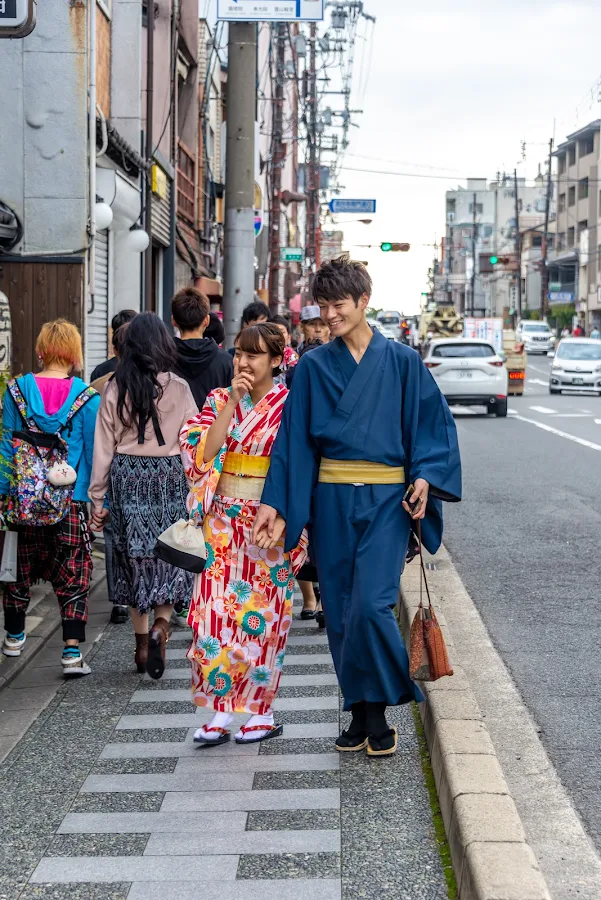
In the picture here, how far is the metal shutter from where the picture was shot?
1266cm

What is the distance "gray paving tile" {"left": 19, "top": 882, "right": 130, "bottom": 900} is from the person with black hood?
12.5ft

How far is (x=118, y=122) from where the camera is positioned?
1424cm

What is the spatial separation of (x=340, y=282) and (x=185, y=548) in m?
1.25

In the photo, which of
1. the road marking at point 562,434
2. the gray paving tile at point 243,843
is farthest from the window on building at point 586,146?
the gray paving tile at point 243,843

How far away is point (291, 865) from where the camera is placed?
3.71 metres

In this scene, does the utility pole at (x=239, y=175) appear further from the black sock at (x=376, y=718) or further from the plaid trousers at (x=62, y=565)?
the black sock at (x=376, y=718)

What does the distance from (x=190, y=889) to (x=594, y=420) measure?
21.5 metres

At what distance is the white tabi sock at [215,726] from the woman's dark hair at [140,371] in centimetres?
163

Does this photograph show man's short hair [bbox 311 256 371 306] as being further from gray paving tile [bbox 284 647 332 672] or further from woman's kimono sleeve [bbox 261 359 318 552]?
gray paving tile [bbox 284 647 332 672]

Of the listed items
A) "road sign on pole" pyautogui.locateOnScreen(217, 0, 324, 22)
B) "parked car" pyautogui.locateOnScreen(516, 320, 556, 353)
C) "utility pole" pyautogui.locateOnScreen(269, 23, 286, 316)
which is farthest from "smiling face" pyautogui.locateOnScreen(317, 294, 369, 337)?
"parked car" pyautogui.locateOnScreen(516, 320, 556, 353)

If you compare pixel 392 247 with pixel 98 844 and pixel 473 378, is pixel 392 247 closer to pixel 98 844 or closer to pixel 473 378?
pixel 473 378

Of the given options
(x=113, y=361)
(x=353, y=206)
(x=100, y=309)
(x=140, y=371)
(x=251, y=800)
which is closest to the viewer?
(x=251, y=800)

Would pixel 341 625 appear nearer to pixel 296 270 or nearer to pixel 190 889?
pixel 190 889

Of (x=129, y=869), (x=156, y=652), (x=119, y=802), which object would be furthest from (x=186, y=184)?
(x=129, y=869)
